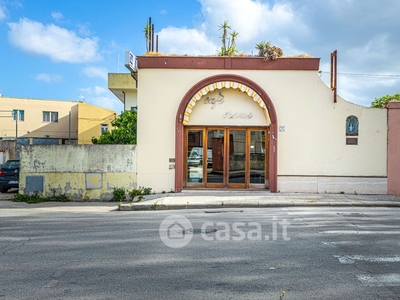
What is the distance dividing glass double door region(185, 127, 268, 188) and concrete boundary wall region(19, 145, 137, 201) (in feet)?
8.64

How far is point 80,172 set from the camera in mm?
15008

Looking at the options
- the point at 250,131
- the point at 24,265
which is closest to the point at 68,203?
the point at 250,131

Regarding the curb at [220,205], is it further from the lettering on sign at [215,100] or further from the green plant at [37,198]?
the lettering on sign at [215,100]

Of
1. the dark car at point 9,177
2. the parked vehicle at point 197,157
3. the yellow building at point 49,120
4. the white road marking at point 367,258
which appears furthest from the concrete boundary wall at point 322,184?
the yellow building at point 49,120

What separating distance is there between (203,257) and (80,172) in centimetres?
1017

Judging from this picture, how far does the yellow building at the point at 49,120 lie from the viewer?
42.0 m

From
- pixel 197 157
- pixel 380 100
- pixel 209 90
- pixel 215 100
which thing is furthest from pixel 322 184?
pixel 380 100

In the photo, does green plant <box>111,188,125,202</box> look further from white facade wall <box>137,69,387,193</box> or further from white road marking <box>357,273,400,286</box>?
white road marking <box>357,273,400,286</box>

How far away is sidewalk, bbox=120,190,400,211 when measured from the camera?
1252 centimetres

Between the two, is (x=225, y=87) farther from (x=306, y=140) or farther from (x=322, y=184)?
(x=322, y=184)

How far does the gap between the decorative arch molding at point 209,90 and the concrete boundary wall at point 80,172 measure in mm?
1811

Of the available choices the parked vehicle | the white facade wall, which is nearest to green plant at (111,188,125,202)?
the white facade wall

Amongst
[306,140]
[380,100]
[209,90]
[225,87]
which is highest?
[380,100]

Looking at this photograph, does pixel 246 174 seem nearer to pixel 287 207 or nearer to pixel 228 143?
pixel 228 143
